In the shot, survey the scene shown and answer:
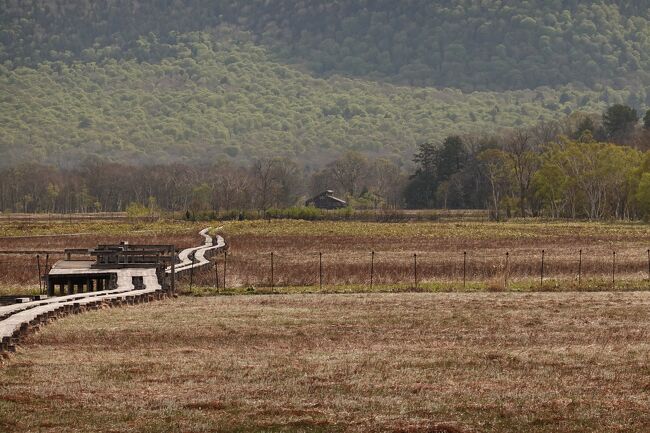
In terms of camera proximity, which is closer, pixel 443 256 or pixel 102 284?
pixel 102 284

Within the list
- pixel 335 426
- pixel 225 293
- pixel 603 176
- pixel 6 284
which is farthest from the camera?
pixel 603 176

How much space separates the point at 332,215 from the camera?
162875 millimetres

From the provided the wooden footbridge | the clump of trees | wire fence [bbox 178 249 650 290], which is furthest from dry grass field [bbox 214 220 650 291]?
the clump of trees

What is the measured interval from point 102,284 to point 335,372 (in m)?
32.0

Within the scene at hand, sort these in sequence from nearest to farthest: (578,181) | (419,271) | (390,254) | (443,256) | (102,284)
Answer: (102,284), (419,271), (443,256), (390,254), (578,181)

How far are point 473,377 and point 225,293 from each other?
2673 cm

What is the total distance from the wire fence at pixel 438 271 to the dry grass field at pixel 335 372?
14849 millimetres

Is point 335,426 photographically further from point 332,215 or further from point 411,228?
point 332,215

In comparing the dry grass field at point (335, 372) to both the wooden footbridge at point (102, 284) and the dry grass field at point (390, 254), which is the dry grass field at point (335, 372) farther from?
the dry grass field at point (390, 254)

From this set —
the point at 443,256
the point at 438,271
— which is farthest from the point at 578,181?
the point at 438,271

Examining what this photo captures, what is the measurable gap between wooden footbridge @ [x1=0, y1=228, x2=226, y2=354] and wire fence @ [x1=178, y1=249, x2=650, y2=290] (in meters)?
2.29

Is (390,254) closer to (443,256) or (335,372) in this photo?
(443,256)

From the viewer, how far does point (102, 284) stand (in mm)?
58094

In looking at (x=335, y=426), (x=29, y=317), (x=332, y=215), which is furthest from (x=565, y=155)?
(x=335, y=426)
